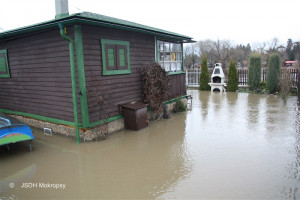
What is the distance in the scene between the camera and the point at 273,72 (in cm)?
1203

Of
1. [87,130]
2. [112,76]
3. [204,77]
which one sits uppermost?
[112,76]

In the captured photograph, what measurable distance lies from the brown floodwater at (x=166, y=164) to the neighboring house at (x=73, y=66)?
2.96 ft

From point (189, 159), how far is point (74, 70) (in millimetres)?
3420

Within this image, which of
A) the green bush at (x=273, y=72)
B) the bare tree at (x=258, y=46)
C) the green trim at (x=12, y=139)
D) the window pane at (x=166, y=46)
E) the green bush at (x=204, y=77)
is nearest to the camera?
the green trim at (x=12, y=139)

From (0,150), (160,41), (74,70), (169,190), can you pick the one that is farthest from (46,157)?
(160,41)

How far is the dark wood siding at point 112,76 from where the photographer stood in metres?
5.55

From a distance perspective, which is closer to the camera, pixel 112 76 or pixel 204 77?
pixel 112 76

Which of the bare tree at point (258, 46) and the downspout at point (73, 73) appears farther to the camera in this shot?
the bare tree at point (258, 46)

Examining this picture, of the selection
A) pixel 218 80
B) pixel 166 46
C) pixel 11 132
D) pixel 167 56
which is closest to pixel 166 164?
pixel 11 132

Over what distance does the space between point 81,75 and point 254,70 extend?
437 inches

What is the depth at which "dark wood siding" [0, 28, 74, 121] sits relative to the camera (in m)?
5.82

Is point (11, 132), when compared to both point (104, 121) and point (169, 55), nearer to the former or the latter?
point (104, 121)

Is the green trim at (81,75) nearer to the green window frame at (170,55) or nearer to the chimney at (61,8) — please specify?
the chimney at (61,8)

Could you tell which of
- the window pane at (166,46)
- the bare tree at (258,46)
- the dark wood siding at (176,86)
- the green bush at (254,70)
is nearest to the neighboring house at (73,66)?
the window pane at (166,46)
